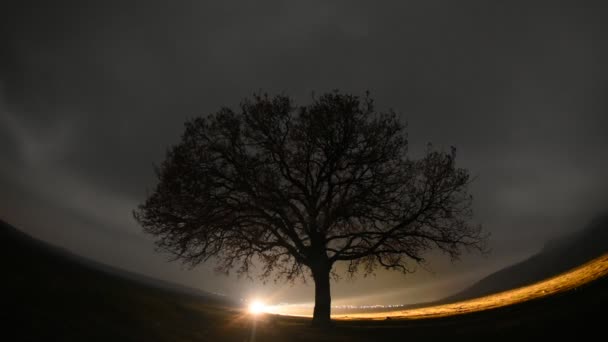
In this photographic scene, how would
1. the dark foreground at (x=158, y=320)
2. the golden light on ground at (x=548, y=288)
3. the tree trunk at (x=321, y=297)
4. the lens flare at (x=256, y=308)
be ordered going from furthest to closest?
the lens flare at (x=256, y=308) → the tree trunk at (x=321, y=297) → the golden light on ground at (x=548, y=288) → the dark foreground at (x=158, y=320)

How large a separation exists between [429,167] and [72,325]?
1974 cm

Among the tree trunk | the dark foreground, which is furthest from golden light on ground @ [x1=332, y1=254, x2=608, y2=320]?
the tree trunk

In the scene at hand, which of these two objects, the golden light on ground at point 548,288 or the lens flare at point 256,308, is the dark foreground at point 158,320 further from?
the lens flare at point 256,308

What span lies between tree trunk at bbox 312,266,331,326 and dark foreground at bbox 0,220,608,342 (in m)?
3.28

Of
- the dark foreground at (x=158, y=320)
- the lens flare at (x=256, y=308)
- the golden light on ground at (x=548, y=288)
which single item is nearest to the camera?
the dark foreground at (x=158, y=320)

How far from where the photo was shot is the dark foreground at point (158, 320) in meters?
7.47

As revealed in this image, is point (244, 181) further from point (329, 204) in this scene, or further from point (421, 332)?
point (421, 332)

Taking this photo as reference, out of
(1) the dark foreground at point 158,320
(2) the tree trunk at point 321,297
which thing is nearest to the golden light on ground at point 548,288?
(1) the dark foreground at point 158,320

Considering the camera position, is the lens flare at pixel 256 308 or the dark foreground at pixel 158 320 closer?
the dark foreground at pixel 158 320

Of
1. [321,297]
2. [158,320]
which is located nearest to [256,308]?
[321,297]

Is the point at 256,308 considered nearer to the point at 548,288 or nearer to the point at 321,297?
the point at 321,297

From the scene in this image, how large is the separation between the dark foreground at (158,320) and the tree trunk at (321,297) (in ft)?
10.8

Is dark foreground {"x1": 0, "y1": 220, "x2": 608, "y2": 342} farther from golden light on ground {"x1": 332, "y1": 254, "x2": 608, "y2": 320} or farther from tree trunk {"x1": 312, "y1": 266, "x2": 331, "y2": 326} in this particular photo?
tree trunk {"x1": 312, "y1": 266, "x2": 331, "y2": 326}

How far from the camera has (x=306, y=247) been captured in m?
21.4
